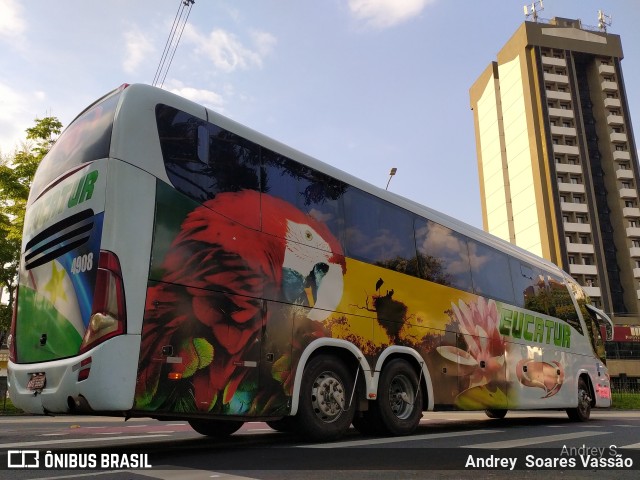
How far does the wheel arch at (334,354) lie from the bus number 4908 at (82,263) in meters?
2.78

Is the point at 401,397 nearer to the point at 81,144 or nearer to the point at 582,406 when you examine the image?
the point at 81,144

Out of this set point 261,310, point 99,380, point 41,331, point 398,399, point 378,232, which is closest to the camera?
point 99,380

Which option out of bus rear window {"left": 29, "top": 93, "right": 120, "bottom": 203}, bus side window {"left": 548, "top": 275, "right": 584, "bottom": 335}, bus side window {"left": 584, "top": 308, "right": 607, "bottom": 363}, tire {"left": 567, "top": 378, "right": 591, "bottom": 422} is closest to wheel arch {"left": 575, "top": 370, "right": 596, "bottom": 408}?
tire {"left": 567, "top": 378, "right": 591, "bottom": 422}

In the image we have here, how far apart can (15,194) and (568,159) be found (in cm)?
6762

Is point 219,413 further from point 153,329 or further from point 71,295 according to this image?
point 71,295

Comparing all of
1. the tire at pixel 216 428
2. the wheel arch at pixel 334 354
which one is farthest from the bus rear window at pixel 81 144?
the tire at pixel 216 428

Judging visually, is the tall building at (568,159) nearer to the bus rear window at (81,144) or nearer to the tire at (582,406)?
the tire at (582,406)

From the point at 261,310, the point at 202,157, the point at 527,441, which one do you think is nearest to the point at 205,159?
the point at 202,157

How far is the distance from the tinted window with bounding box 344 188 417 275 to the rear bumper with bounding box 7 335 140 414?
3817mm

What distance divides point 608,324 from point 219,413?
512 inches

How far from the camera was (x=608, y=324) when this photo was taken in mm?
15508

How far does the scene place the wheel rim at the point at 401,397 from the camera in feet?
28.4

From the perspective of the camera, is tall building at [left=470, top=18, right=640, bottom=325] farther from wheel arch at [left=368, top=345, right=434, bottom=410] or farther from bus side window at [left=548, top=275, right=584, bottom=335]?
wheel arch at [left=368, top=345, right=434, bottom=410]

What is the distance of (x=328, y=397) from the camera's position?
751cm
